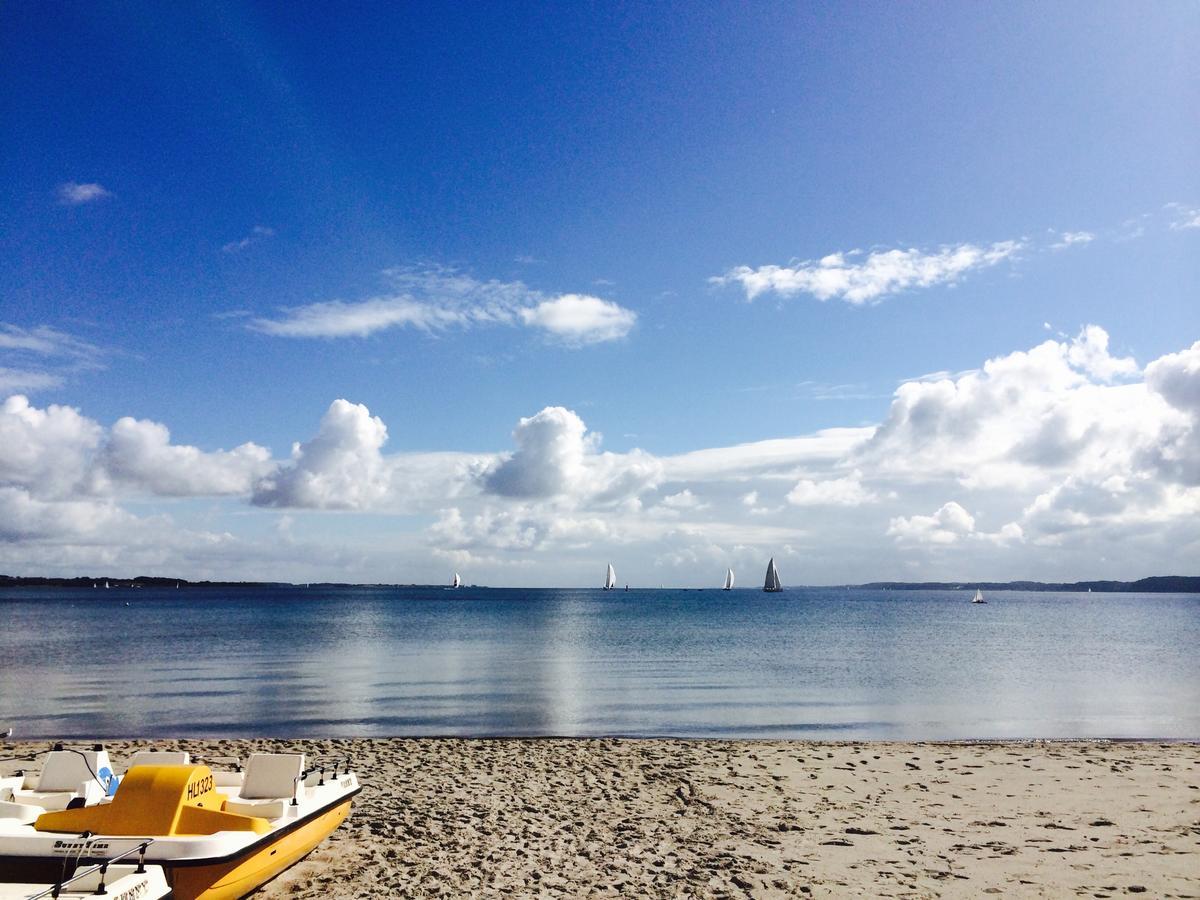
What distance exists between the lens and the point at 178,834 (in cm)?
898

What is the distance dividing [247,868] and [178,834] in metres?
0.92

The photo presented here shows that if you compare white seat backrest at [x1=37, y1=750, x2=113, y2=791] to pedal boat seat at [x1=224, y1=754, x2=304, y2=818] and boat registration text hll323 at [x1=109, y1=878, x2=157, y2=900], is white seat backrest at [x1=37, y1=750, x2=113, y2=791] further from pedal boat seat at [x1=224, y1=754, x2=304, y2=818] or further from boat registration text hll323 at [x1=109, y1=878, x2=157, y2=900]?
boat registration text hll323 at [x1=109, y1=878, x2=157, y2=900]

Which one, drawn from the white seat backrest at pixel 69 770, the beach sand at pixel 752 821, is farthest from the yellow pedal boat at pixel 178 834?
the white seat backrest at pixel 69 770

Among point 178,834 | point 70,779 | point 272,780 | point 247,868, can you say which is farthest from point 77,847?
point 70,779

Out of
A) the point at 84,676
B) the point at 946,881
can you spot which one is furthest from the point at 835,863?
the point at 84,676

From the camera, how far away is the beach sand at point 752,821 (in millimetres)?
10875

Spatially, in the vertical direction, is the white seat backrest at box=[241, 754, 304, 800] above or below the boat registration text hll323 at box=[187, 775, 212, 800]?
below

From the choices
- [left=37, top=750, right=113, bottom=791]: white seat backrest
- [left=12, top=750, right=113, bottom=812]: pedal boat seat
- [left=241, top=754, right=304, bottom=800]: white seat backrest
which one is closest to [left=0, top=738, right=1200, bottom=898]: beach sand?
[left=241, top=754, right=304, bottom=800]: white seat backrest

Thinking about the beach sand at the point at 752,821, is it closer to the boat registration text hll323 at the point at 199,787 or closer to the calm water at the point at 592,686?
the boat registration text hll323 at the point at 199,787

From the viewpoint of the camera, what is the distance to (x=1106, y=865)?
38.3ft

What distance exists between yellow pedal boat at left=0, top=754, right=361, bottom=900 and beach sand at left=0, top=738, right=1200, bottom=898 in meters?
1.02

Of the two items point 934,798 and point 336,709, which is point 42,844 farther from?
point 336,709

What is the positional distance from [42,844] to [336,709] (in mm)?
21140

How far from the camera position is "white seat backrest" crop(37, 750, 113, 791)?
10.9 metres
